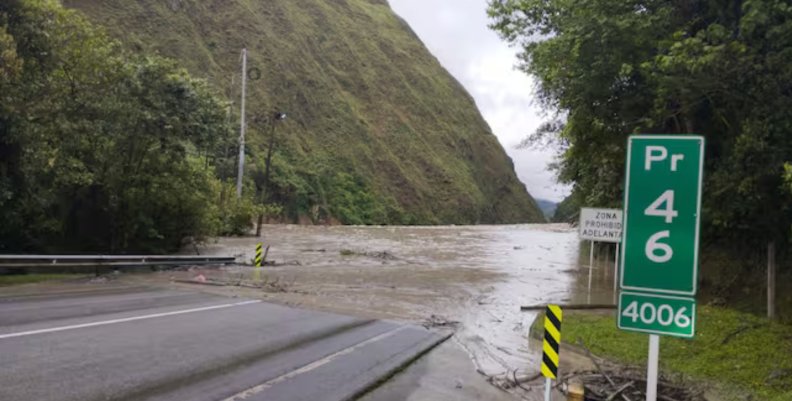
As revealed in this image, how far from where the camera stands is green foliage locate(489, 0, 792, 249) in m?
10.8

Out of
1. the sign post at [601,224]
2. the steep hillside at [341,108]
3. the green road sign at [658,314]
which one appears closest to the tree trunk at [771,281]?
the sign post at [601,224]

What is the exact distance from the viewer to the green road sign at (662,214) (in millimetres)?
3711

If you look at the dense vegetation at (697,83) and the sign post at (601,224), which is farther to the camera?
the sign post at (601,224)

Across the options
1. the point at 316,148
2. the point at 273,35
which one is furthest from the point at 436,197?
the point at 273,35

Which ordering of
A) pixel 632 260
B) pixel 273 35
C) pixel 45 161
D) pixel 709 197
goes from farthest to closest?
pixel 273 35 → pixel 45 161 → pixel 709 197 → pixel 632 260

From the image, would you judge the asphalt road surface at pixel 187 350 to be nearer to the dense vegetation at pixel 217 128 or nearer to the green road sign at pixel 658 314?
the green road sign at pixel 658 314

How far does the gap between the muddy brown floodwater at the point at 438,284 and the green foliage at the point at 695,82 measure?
16.5 ft

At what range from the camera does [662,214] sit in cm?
379

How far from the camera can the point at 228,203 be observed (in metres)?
38.2

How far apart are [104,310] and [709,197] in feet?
40.5

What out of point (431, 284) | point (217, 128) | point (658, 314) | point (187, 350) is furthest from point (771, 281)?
point (217, 128)

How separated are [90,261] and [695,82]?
17.0 metres

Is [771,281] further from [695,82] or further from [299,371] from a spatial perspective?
[299,371]

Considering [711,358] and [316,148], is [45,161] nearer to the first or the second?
[711,358]
